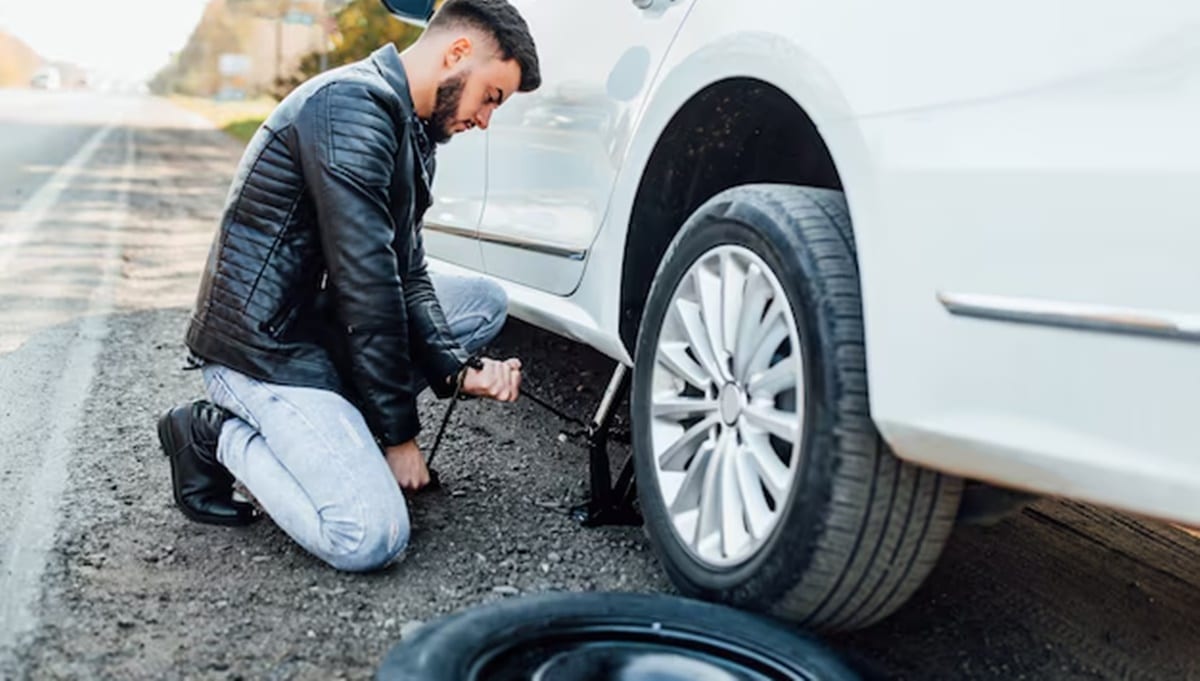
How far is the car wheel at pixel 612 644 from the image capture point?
173 cm

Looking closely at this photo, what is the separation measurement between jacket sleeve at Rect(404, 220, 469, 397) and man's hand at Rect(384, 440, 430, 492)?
6.9 inches

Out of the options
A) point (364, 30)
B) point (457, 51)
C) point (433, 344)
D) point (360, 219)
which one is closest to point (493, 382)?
point (433, 344)

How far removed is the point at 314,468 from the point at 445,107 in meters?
0.84

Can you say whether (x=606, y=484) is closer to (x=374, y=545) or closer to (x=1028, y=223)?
(x=374, y=545)

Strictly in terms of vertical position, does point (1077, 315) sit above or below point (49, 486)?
above

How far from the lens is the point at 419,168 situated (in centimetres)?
265

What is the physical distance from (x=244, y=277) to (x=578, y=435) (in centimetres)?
124

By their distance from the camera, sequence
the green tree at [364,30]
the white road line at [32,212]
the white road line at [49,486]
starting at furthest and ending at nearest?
the green tree at [364,30] < the white road line at [32,212] < the white road line at [49,486]

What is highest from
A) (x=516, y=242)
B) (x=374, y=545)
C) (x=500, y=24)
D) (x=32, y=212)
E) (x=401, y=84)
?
(x=500, y=24)

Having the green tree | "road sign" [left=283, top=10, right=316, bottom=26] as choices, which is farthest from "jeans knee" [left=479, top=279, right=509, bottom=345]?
"road sign" [left=283, top=10, right=316, bottom=26]

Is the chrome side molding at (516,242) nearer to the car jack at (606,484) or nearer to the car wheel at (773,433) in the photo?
the car jack at (606,484)

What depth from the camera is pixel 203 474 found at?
2584 millimetres

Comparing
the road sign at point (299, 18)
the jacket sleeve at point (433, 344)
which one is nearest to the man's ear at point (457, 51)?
the jacket sleeve at point (433, 344)

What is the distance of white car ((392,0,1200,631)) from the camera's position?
1444mm
